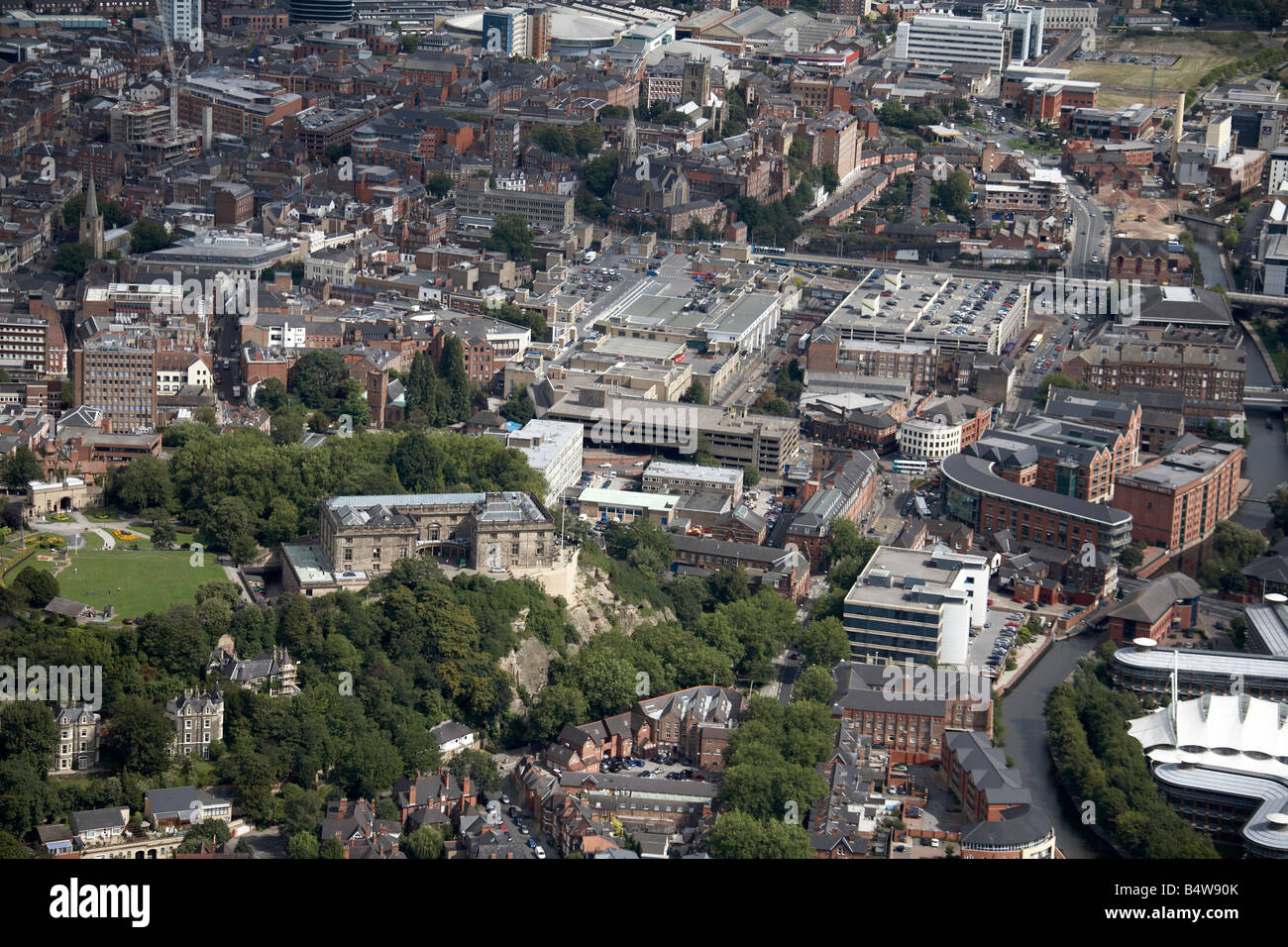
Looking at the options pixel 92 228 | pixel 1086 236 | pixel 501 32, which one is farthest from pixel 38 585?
pixel 501 32

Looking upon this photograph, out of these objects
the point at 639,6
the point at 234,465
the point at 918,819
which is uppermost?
the point at 639,6

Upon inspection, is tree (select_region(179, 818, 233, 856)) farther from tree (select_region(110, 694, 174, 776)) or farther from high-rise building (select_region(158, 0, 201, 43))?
high-rise building (select_region(158, 0, 201, 43))

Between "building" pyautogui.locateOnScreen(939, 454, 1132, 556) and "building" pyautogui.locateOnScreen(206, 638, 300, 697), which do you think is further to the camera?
"building" pyautogui.locateOnScreen(939, 454, 1132, 556)

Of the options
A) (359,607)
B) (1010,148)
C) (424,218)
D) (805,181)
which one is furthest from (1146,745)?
(1010,148)

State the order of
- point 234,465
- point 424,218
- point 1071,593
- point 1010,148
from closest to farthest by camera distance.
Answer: point 234,465
point 1071,593
point 424,218
point 1010,148

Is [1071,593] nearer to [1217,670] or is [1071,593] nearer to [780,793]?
[1217,670]

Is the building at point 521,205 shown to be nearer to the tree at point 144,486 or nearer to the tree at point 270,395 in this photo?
the tree at point 270,395

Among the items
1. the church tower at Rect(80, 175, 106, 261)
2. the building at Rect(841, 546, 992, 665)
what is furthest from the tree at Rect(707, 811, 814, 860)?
the church tower at Rect(80, 175, 106, 261)
